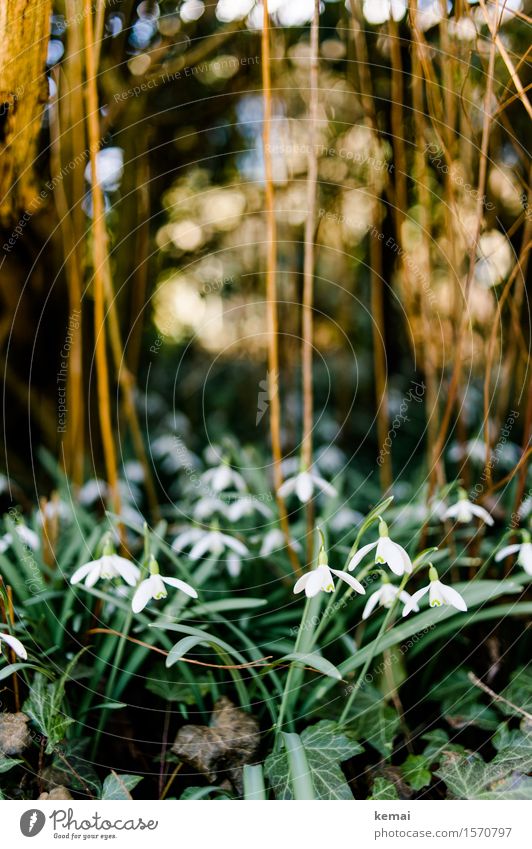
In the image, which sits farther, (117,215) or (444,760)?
(117,215)

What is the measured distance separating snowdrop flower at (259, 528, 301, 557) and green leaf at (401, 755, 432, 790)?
423mm

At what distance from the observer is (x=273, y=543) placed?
1199 millimetres

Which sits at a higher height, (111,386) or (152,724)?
(111,386)

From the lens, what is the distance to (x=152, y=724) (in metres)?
0.97

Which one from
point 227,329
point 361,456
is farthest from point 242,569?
point 227,329

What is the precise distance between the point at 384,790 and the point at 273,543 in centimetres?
47

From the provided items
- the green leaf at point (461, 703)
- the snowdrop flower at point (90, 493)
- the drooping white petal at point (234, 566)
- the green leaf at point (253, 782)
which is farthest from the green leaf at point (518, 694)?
the snowdrop flower at point (90, 493)

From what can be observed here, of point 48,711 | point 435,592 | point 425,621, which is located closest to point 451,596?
point 435,592

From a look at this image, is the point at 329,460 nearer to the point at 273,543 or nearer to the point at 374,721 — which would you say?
→ the point at 273,543

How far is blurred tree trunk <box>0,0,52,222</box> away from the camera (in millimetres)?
1020

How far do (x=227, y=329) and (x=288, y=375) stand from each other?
2.43 ft

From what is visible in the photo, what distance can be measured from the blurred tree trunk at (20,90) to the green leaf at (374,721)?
3.54 feet

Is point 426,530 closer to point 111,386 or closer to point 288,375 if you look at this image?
point 288,375

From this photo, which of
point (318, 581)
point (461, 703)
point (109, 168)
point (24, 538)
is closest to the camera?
point (318, 581)
